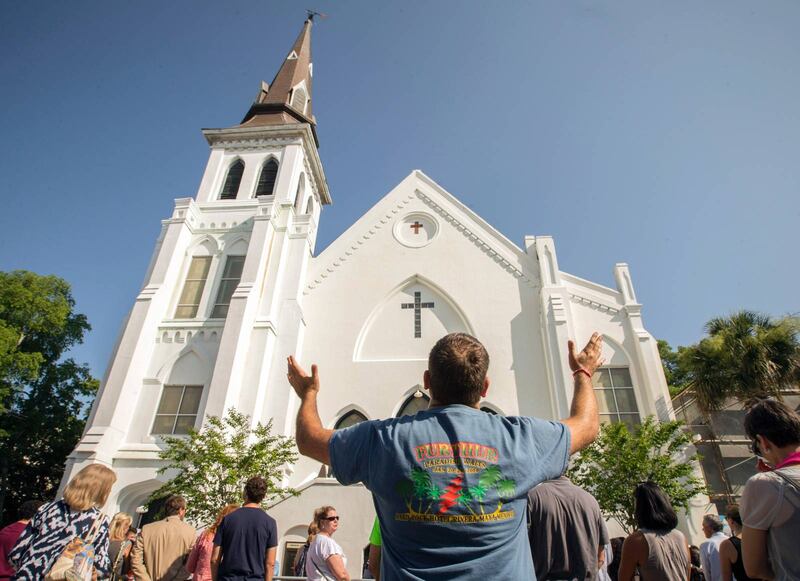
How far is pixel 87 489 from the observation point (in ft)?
10.3

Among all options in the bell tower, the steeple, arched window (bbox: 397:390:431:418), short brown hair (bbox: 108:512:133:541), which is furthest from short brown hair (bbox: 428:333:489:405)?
the steeple

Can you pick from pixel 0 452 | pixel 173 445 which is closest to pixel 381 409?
pixel 173 445

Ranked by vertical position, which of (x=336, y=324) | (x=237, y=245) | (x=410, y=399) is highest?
(x=237, y=245)

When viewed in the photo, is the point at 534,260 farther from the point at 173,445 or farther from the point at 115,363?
the point at 115,363

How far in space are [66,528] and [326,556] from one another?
2.33 metres

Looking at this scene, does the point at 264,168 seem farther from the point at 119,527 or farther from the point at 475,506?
the point at 475,506

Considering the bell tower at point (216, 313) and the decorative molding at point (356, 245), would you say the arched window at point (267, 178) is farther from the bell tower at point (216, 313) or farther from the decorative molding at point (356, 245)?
the decorative molding at point (356, 245)

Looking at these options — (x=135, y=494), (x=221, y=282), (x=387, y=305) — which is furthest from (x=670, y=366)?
(x=135, y=494)

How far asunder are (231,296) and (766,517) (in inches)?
636

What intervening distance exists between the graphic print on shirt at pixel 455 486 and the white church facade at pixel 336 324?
1019cm

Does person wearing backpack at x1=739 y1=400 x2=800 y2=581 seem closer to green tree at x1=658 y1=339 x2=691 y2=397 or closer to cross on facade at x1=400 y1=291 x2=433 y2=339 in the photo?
cross on facade at x1=400 y1=291 x2=433 y2=339

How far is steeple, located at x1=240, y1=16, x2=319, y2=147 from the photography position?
79.0 feet

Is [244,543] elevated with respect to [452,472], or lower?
lower

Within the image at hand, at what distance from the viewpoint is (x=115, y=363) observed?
14344mm
